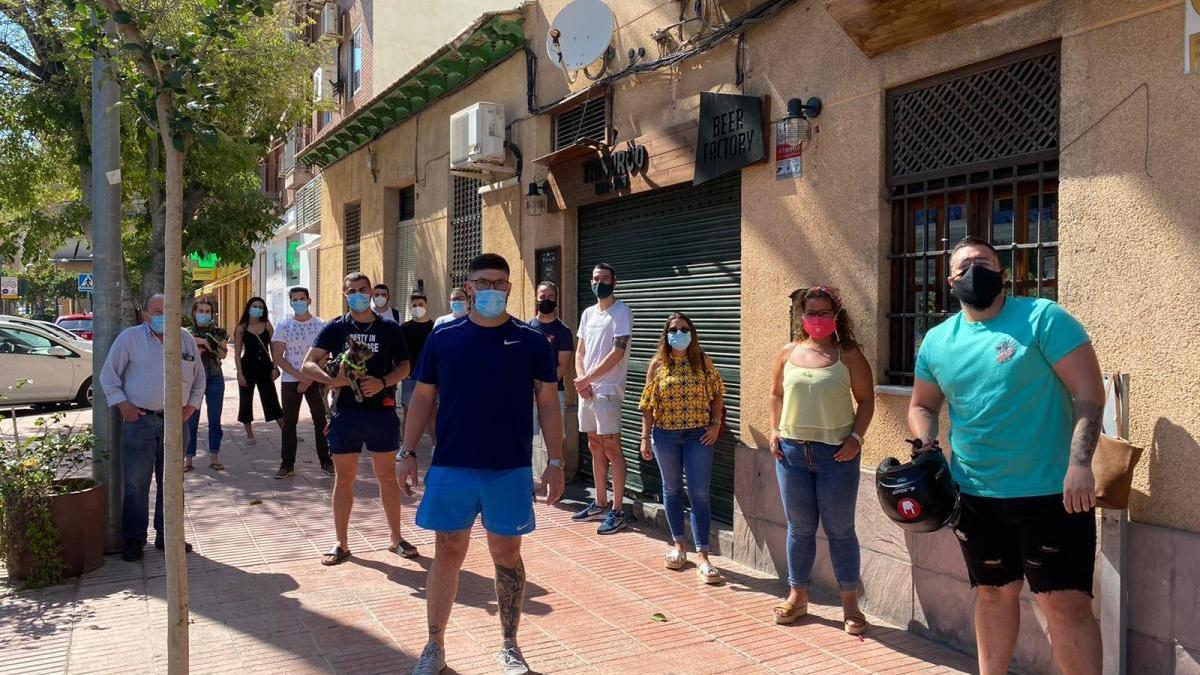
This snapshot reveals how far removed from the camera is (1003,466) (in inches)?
136

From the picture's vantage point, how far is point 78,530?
572 cm

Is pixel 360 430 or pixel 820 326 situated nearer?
pixel 820 326

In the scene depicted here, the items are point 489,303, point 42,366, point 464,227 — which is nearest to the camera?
point 489,303

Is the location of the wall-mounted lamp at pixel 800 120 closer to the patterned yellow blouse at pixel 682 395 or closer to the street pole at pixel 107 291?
the patterned yellow blouse at pixel 682 395

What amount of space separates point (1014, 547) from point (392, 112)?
11533 mm

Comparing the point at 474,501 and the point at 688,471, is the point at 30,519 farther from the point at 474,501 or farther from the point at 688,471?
the point at 688,471

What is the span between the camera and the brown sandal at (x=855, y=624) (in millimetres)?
4891

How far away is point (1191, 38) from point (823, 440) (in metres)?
2.38

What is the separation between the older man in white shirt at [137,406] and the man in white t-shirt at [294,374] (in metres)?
2.40

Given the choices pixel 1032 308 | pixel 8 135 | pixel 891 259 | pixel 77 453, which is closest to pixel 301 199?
pixel 8 135

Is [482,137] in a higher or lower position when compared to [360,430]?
higher

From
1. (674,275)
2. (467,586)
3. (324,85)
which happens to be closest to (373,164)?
(324,85)

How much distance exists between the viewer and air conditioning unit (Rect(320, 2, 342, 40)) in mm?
19545

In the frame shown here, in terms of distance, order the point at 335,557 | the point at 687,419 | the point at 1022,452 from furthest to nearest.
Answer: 1. the point at 335,557
2. the point at 687,419
3. the point at 1022,452
